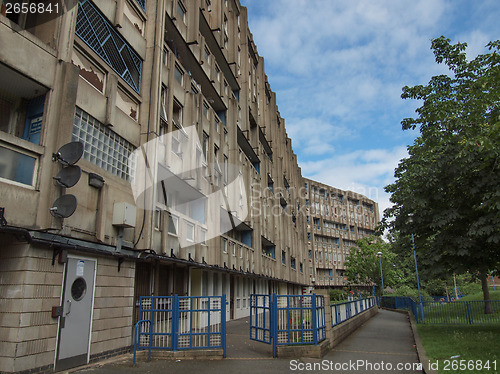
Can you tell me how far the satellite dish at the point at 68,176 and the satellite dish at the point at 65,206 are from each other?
309mm

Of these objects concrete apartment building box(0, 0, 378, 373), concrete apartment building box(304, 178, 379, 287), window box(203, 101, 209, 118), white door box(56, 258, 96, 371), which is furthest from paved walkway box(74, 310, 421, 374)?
concrete apartment building box(304, 178, 379, 287)

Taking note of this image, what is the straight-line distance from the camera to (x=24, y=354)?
7.04m

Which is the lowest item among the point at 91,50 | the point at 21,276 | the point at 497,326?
the point at 497,326

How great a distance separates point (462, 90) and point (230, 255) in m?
13.6

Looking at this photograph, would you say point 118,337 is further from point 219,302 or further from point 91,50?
point 91,50

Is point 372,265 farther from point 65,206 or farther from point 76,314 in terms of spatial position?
point 65,206

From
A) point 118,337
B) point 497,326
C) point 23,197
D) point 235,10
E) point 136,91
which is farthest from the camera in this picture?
point 235,10

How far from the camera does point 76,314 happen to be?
8.59m

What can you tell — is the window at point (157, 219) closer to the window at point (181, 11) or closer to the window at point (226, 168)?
the window at point (226, 168)

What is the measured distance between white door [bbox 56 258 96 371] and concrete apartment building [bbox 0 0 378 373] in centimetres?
3

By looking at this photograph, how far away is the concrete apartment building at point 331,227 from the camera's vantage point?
2756 inches

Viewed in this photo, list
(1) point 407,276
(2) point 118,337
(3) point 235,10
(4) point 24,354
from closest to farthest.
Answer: (4) point 24,354 → (2) point 118,337 → (3) point 235,10 → (1) point 407,276

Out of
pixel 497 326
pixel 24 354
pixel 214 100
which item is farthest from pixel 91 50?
pixel 497 326

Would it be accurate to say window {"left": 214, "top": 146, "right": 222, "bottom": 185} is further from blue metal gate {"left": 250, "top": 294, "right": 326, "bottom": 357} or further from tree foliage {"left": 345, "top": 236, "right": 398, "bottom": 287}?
tree foliage {"left": 345, "top": 236, "right": 398, "bottom": 287}
